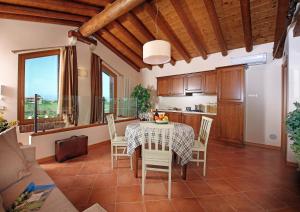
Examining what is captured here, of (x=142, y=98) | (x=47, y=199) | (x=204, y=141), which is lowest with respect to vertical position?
(x=47, y=199)

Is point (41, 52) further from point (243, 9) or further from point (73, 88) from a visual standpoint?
point (243, 9)

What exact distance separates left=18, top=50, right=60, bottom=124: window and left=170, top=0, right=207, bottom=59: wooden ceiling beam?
10.6 feet

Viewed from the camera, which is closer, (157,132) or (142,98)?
(157,132)

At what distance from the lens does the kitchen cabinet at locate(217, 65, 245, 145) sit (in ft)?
13.8

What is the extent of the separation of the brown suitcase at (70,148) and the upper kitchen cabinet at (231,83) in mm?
3653

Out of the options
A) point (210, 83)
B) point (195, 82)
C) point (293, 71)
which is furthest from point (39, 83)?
point (293, 71)

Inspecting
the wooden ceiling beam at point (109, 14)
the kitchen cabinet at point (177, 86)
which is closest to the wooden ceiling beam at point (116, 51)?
the wooden ceiling beam at point (109, 14)

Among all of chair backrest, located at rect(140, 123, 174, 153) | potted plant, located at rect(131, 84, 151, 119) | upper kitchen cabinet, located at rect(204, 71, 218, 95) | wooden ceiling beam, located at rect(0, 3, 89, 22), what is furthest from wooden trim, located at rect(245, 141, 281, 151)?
wooden ceiling beam, located at rect(0, 3, 89, 22)

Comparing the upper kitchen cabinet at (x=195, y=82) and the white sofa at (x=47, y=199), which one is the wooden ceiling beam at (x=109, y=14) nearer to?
the upper kitchen cabinet at (x=195, y=82)

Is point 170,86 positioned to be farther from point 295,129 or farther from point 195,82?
point 295,129

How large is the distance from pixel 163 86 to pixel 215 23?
9.73 ft

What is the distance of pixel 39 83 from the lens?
4.21 meters

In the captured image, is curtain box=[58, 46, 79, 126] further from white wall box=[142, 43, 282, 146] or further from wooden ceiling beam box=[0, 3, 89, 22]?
white wall box=[142, 43, 282, 146]

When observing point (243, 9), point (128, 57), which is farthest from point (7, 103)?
point (243, 9)
